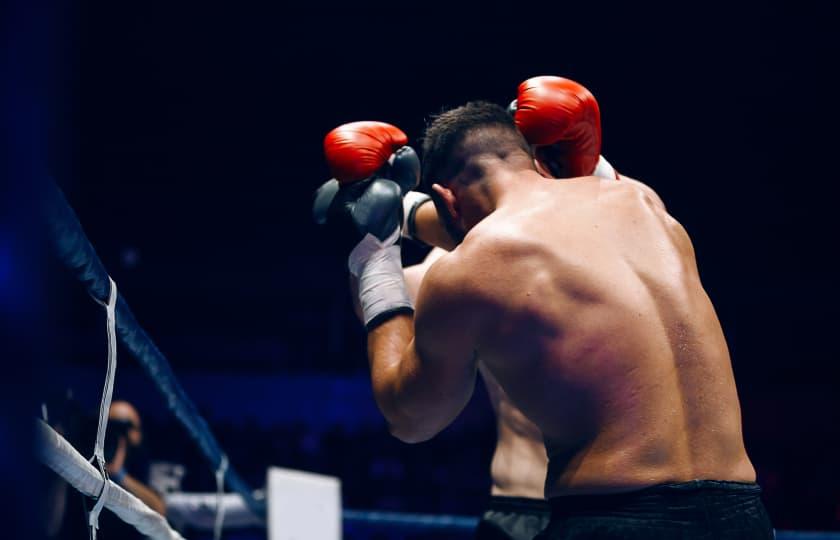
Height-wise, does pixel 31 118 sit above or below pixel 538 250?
below

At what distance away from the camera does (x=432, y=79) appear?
5859 millimetres

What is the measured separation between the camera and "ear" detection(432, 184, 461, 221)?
5.11 ft

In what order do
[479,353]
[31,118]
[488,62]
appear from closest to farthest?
[31,118] < [479,353] < [488,62]

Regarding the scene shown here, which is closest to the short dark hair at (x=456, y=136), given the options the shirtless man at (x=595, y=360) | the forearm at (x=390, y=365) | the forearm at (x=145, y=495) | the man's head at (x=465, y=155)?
the man's head at (x=465, y=155)

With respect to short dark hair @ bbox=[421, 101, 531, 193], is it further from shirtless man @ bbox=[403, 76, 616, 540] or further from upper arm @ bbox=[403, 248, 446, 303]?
upper arm @ bbox=[403, 248, 446, 303]

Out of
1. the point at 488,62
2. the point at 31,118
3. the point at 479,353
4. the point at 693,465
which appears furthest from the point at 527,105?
the point at 488,62

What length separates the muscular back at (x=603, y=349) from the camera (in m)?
1.23

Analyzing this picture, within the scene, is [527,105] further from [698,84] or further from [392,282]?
[698,84]

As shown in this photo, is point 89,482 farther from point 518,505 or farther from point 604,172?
point 604,172

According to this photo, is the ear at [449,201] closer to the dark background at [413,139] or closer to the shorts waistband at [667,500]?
the shorts waistband at [667,500]

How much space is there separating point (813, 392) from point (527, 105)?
580cm

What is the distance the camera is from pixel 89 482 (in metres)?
1.16

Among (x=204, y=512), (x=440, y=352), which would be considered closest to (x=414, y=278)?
(x=440, y=352)

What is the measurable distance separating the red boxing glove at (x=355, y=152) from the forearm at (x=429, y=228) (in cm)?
26
